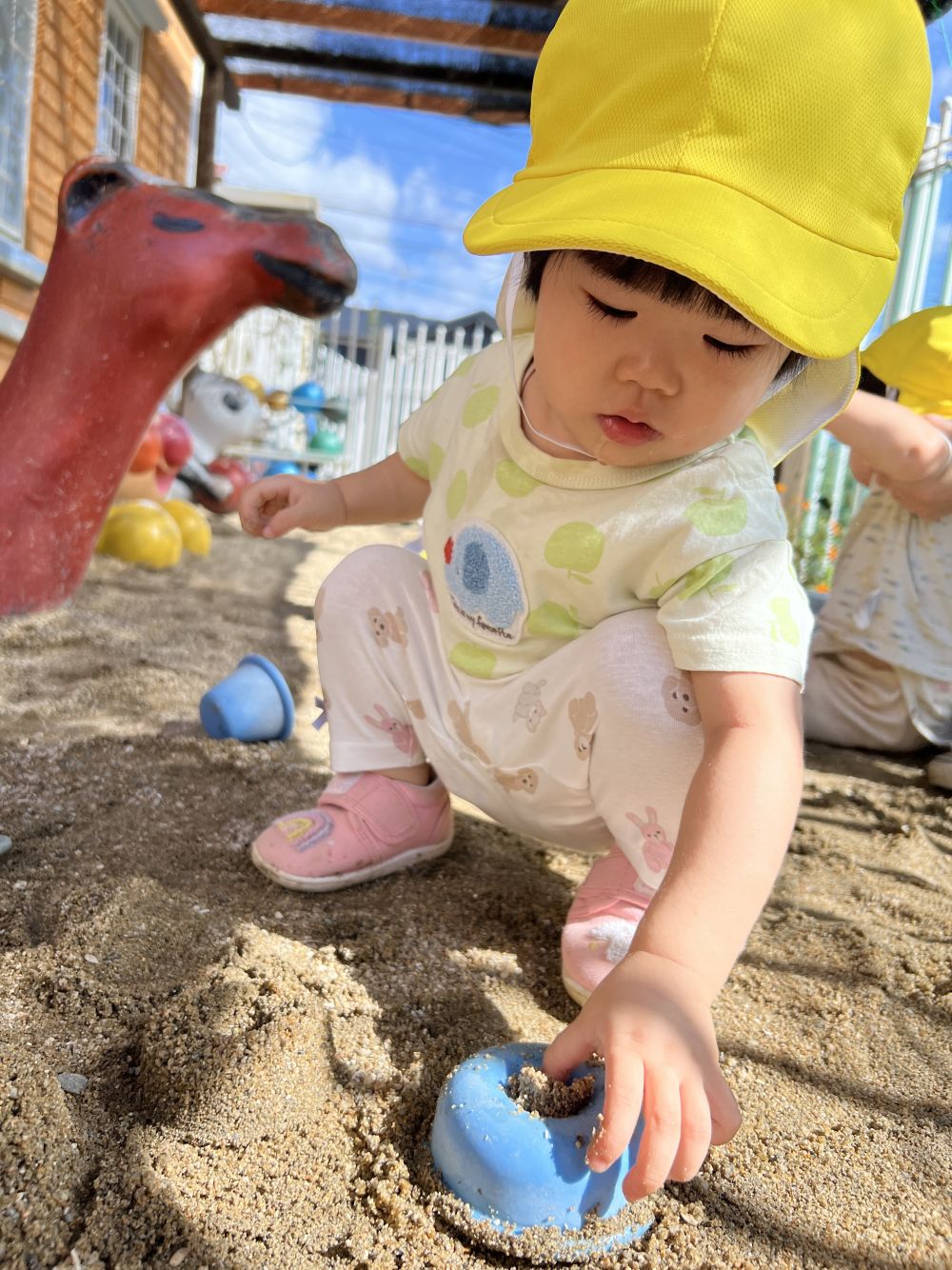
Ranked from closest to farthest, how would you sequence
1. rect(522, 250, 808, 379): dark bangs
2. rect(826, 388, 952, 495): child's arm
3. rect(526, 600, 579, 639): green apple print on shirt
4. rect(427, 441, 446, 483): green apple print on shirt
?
rect(522, 250, 808, 379): dark bangs < rect(526, 600, 579, 639): green apple print on shirt < rect(427, 441, 446, 483): green apple print on shirt < rect(826, 388, 952, 495): child's arm

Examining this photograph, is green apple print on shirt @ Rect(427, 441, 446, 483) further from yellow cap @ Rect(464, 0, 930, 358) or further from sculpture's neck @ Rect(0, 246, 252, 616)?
sculpture's neck @ Rect(0, 246, 252, 616)

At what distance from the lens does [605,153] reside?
976 mm

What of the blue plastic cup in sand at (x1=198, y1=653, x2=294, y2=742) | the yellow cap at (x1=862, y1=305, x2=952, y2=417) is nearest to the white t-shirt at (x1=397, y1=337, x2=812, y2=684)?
the blue plastic cup in sand at (x1=198, y1=653, x2=294, y2=742)

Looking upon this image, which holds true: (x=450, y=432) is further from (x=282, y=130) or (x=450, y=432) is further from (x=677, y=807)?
(x=282, y=130)

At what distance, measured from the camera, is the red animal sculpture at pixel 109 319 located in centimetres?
229

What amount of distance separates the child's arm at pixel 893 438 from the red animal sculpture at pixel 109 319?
121 cm

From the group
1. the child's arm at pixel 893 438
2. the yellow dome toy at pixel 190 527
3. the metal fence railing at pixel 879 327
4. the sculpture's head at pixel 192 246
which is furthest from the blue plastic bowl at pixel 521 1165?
the yellow dome toy at pixel 190 527

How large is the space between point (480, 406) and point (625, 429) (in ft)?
1.36

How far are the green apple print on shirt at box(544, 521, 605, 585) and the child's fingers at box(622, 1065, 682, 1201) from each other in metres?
0.64

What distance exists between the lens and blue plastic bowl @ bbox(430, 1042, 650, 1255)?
83 centimetres

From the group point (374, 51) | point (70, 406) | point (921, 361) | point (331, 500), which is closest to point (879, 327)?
point (374, 51)

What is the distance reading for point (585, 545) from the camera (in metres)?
1.24

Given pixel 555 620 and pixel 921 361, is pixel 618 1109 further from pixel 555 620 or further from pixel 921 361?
pixel 921 361

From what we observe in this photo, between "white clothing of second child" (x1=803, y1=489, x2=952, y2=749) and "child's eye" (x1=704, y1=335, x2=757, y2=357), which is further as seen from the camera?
"white clothing of second child" (x1=803, y1=489, x2=952, y2=749)
